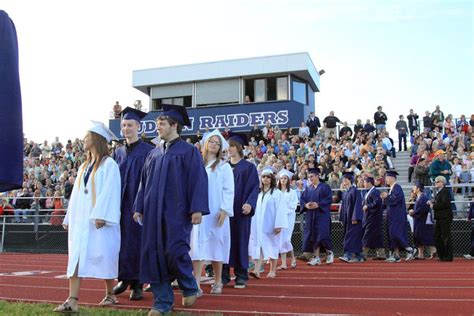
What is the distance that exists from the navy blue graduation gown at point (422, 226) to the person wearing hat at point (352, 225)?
1627mm

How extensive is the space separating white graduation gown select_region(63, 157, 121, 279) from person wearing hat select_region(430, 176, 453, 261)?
9.71 m

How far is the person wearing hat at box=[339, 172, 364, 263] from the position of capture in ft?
44.6

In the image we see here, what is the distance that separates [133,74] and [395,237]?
21.2 meters

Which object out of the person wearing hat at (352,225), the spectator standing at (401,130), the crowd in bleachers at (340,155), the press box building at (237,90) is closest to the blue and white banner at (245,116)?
the press box building at (237,90)

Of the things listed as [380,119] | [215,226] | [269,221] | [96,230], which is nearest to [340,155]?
[380,119]

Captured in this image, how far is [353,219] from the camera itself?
13617mm

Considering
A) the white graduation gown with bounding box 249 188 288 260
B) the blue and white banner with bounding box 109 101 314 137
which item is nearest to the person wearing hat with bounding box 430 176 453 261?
the white graduation gown with bounding box 249 188 288 260

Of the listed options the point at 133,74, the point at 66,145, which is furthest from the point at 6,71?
the point at 133,74

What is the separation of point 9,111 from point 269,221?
7.57 meters

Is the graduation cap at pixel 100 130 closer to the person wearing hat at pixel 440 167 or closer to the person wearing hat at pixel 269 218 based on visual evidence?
the person wearing hat at pixel 269 218

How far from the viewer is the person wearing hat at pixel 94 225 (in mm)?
5785

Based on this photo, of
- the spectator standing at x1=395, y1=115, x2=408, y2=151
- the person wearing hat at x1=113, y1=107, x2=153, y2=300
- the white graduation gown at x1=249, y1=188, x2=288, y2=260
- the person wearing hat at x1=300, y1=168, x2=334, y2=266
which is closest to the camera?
the person wearing hat at x1=113, y1=107, x2=153, y2=300

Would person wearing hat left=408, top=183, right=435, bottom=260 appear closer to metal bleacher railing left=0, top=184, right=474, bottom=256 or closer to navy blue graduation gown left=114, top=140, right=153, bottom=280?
metal bleacher railing left=0, top=184, right=474, bottom=256

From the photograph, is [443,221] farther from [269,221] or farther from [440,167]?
[269,221]
